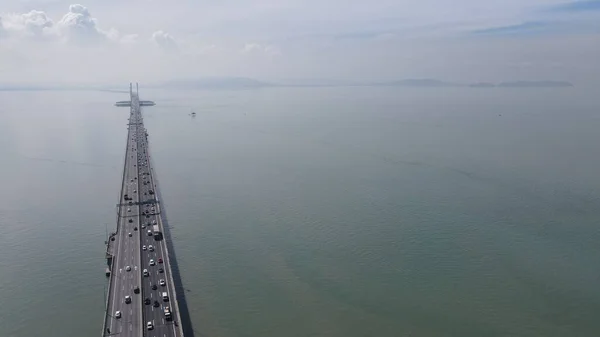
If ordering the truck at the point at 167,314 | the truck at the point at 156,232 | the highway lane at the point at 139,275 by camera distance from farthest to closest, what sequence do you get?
the truck at the point at 156,232
the truck at the point at 167,314
the highway lane at the point at 139,275

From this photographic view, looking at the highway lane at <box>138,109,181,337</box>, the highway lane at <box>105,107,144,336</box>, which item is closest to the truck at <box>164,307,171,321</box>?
the highway lane at <box>138,109,181,337</box>

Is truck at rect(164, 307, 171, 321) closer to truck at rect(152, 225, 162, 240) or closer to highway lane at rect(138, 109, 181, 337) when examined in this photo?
highway lane at rect(138, 109, 181, 337)

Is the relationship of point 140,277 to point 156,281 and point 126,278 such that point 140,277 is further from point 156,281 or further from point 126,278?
point 156,281

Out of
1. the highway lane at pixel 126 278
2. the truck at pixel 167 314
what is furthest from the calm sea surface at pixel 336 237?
the truck at pixel 167 314

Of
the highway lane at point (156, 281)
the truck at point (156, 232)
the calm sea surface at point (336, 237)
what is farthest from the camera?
the truck at point (156, 232)

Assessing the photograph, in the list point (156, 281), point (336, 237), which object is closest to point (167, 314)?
point (156, 281)

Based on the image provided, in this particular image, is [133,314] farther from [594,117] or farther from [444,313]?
[594,117]

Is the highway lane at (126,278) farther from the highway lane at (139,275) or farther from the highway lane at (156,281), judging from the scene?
the highway lane at (156,281)
